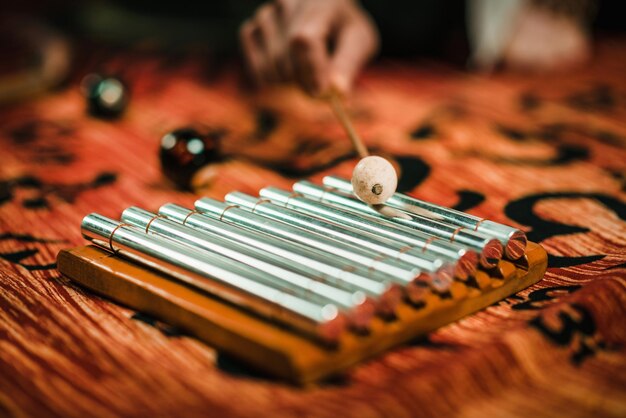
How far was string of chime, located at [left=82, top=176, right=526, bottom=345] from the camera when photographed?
0.58 m

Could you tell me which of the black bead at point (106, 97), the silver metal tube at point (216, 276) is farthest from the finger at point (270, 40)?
the silver metal tube at point (216, 276)

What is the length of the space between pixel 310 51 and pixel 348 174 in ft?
0.85

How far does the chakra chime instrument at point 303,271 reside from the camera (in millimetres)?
559

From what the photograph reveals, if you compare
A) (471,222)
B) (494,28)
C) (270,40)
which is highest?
(494,28)

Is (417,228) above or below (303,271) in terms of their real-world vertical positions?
above

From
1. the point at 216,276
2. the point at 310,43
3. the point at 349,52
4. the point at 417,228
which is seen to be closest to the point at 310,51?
the point at 310,43

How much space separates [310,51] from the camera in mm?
1187

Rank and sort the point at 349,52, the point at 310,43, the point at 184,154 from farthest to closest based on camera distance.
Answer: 1. the point at 349,52
2. the point at 310,43
3. the point at 184,154

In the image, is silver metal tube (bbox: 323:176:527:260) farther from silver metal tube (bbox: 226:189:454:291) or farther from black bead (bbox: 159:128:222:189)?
black bead (bbox: 159:128:222:189)

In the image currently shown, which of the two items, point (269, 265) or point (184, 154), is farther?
point (184, 154)

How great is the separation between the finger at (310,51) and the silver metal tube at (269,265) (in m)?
0.56

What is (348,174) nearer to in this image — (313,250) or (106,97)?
(313,250)

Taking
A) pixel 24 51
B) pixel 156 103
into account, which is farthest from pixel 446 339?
pixel 24 51

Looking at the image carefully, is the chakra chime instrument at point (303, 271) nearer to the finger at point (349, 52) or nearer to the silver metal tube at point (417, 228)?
the silver metal tube at point (417, 228)
